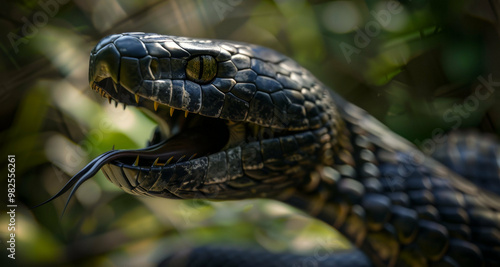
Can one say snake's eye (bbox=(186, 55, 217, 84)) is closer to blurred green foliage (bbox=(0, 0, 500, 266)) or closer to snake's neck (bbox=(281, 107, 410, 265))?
snake's neck (bbox=(281, 107, 410, 265))

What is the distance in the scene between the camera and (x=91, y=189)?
9.87 ft

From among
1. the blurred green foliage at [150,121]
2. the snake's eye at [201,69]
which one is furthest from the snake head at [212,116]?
the blurred green foliage at [150,121]

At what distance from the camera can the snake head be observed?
1246mm

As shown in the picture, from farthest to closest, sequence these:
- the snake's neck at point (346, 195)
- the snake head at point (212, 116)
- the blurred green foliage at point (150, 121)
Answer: the blurred green foliage at point (150, 121)
the snake's neck at point (346, 195)
the snake head at point (212, 116)

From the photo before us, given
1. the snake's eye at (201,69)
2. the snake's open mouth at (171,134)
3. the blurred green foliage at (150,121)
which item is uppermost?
the snake's eye at (201,69)

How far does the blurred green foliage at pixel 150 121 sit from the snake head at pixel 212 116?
1.39 m

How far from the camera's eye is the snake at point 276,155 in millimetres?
1266

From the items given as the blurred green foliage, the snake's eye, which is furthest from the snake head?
the blurred green foliage

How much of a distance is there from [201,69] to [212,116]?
15 centimetres

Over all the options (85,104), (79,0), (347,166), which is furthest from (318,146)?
(79,0)

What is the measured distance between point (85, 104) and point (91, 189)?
0.63 meters

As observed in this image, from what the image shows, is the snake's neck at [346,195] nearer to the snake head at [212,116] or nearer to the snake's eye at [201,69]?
the snake head at [212,116]

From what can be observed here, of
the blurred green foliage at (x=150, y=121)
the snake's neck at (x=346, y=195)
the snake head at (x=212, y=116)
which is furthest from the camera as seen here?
the blurred green foliage at (x=150, y=121)

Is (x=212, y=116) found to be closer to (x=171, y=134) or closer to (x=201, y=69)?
→ (x=201, y=69)
